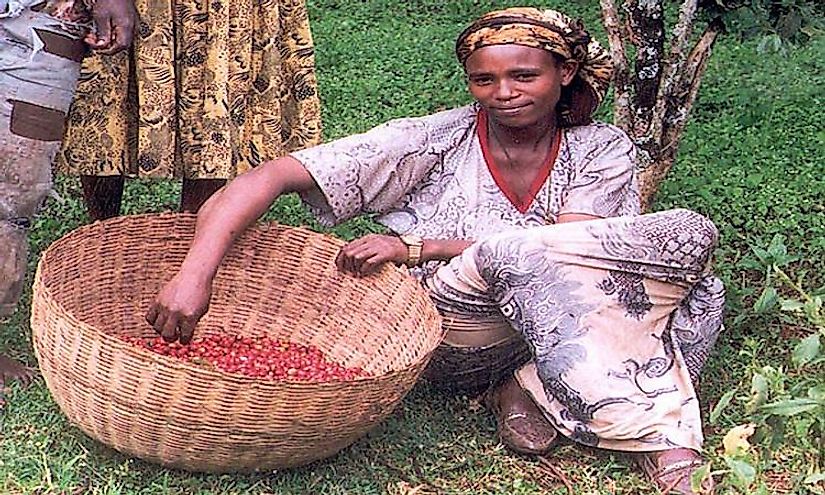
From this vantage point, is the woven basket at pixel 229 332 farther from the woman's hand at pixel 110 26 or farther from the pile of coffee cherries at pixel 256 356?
the woman's hand at pixel 110 26

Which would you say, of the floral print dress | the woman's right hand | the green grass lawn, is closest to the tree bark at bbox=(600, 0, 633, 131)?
the green grass lawn

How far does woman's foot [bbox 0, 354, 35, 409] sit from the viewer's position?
11.1ft

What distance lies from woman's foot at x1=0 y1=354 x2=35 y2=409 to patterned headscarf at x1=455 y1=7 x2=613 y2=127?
4.43ft

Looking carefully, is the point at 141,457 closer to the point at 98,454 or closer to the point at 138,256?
the point at 98,454

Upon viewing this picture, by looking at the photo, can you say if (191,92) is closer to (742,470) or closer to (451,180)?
(451,180)

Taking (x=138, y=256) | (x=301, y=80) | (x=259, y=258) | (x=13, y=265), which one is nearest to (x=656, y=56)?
(x=301, y=80)

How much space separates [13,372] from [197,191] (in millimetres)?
715

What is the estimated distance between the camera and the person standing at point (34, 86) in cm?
304

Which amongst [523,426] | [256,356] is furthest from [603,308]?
[256,356]

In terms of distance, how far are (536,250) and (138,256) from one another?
106 centimetres

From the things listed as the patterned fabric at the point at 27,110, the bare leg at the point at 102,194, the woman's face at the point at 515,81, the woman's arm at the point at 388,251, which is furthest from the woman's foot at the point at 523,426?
the bare leg at the point at 102,194

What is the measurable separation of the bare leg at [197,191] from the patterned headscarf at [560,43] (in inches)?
32.4

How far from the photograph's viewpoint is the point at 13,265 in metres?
3.20

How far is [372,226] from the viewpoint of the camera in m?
4.54
